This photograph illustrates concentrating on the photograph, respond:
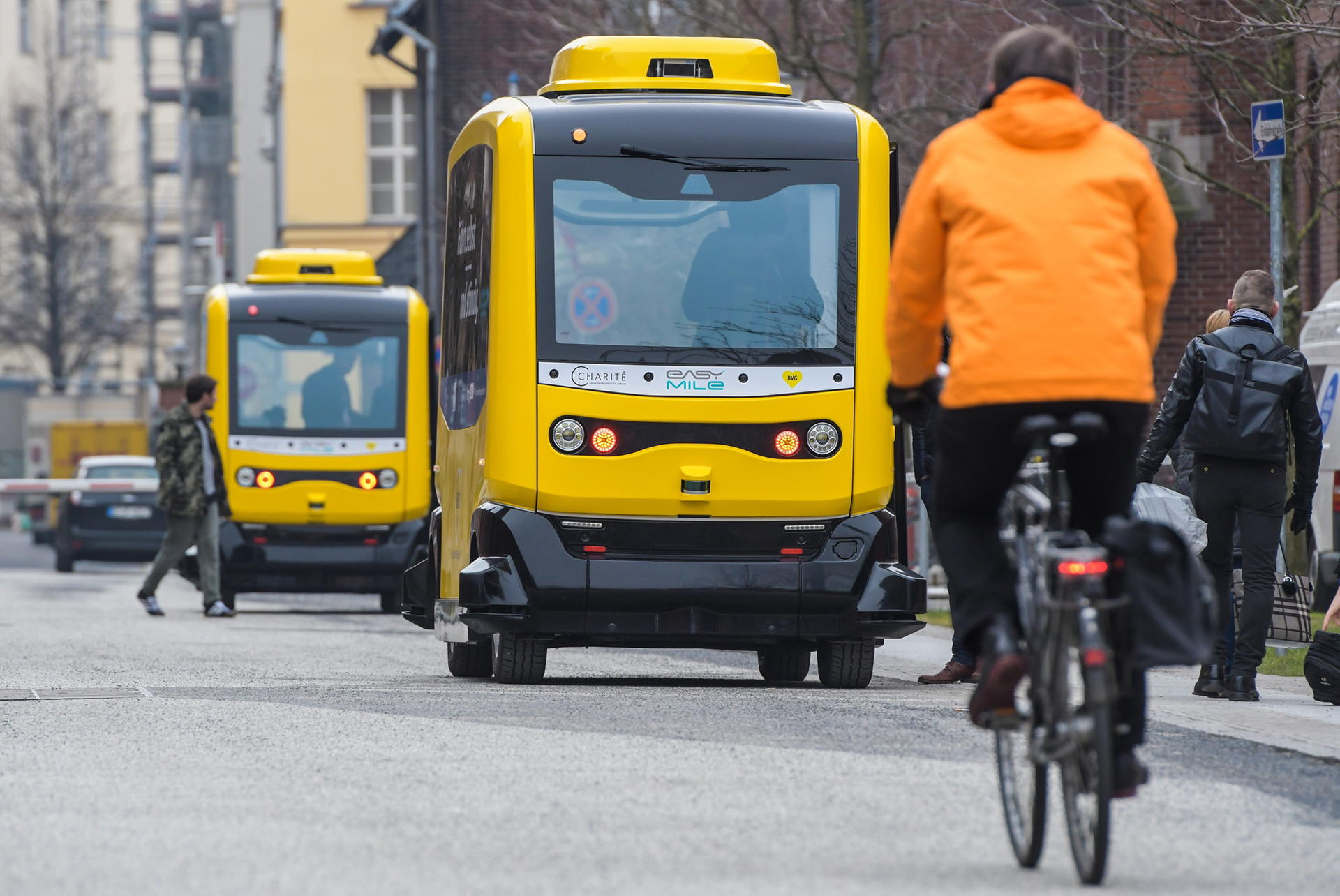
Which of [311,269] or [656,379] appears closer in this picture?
[656,379]

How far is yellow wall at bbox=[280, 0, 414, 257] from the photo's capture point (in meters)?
44.3

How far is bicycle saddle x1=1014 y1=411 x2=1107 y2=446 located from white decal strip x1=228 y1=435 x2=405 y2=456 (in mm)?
14281

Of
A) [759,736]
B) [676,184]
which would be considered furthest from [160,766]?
[676,184]

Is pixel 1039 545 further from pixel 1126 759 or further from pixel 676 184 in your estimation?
pixel 676 184

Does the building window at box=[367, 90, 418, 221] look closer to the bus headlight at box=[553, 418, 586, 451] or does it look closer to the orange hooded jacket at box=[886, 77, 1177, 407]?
the bus headlight at box=[553, 418, 586, 451]

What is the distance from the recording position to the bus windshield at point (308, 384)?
1941 centimetres

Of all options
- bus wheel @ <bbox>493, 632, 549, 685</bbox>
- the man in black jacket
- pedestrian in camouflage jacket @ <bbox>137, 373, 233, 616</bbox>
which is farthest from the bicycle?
pedestrian in camouflage jacket @ <bbox>137, 373, 233, 616</bbox>

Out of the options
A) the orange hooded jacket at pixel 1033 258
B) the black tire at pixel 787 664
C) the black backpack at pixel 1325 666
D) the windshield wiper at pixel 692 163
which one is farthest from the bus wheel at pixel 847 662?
the orange hooded jacket at pixel 1033 258

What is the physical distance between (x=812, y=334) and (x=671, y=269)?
2.12ft

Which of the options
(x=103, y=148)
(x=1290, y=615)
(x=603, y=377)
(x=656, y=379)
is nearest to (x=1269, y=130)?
(x=1290, y=615)

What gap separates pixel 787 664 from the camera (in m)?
11.5

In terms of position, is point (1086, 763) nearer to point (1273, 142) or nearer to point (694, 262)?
point (694, 262)

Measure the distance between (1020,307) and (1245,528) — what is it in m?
4.99

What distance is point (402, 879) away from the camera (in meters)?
5.43
